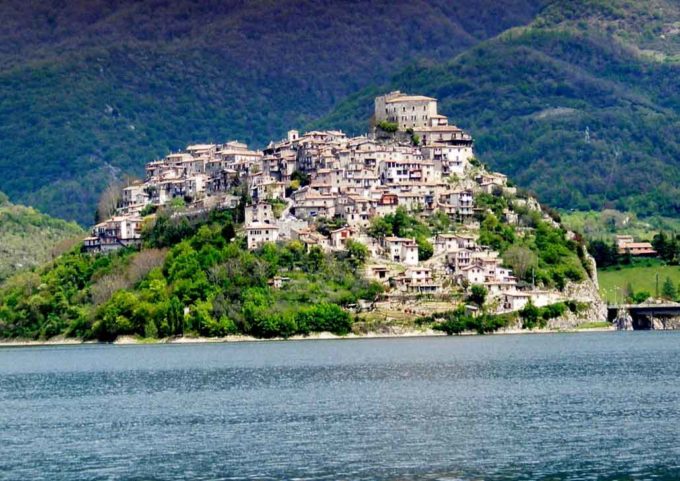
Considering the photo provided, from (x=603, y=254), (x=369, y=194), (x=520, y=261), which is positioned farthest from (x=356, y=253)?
(x=603, y=254)

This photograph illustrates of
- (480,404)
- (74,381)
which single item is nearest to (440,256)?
(74,381)

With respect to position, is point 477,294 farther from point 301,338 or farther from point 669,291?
point 669,291

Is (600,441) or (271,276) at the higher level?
(271,276)

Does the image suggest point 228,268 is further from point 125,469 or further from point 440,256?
point 125,469

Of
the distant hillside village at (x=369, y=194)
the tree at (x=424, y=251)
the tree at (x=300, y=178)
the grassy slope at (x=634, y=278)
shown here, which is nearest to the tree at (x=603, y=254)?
the grassy slope at (x=634, y=278)

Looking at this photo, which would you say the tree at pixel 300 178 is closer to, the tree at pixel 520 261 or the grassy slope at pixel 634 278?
the tree at pixel 520 261
